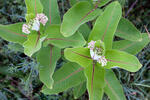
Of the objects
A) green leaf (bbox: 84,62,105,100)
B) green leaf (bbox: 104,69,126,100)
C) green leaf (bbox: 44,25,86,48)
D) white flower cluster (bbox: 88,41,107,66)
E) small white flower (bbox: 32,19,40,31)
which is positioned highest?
small white flower (bbox: 32,19,40,31)

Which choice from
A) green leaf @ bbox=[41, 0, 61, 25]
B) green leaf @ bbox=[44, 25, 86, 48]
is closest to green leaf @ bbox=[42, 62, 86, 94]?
green leaf @ bbox=[44, 25, 86, 48]

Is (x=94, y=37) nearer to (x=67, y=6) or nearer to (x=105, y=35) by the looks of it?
(x=105, y=35)

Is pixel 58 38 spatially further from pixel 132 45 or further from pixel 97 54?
pixel 132 45

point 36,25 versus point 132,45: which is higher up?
point 36,25

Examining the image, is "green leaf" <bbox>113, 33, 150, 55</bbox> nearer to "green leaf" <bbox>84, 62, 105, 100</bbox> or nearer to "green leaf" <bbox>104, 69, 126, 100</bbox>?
"green leaf" <bbox>104, 69, 126, 100</bbox>

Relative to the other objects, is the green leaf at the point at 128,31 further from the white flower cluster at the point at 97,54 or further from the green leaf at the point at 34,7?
the green leaf at the point at 34,7

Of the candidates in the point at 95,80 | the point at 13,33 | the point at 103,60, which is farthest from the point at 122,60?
the point at 13,33
